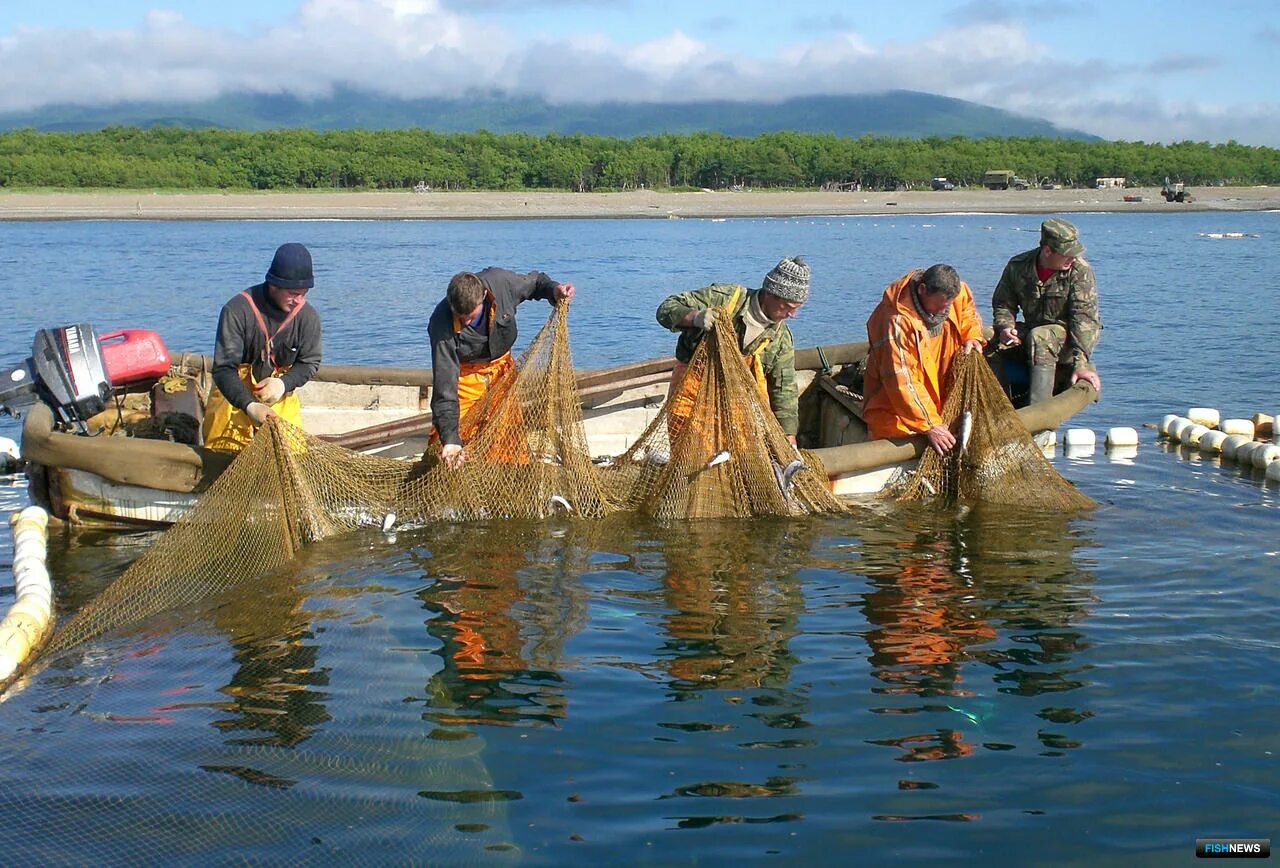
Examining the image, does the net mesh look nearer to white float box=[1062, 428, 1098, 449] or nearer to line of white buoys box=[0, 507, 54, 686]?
line of white buoys box=[0, 507, 54, 686]

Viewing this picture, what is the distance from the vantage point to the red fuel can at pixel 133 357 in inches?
377

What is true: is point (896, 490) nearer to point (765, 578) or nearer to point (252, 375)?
point (765, 578)

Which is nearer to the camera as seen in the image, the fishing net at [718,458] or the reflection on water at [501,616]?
the reflection on water at [501,616]

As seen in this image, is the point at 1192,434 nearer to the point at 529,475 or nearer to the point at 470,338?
the point at 529,475

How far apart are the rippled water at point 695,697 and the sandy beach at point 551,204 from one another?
2297 inches

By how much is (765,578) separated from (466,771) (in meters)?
3.13

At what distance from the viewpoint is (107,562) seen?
8.83m

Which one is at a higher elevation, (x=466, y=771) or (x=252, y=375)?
(x=252, y=375)

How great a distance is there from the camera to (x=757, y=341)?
8.89 meters

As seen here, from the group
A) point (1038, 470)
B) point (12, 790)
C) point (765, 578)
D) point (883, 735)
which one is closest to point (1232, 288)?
point (1038, 470)

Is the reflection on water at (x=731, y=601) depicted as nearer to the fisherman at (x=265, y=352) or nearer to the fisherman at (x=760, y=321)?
the fisherman at (x=760, y=321)

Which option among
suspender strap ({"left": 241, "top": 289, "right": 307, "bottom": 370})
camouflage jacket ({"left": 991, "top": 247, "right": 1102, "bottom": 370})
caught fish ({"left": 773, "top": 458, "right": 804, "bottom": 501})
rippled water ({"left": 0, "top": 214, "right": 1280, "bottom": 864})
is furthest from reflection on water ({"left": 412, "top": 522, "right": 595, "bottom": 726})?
camouflage jacket ({"left": 991, "top": 247, "right": 1102, "bottom": 370})

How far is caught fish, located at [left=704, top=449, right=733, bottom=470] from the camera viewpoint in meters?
8.91

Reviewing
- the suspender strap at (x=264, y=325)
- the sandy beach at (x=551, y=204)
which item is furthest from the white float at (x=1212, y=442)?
the sandy beach at (x=551, y=204)
